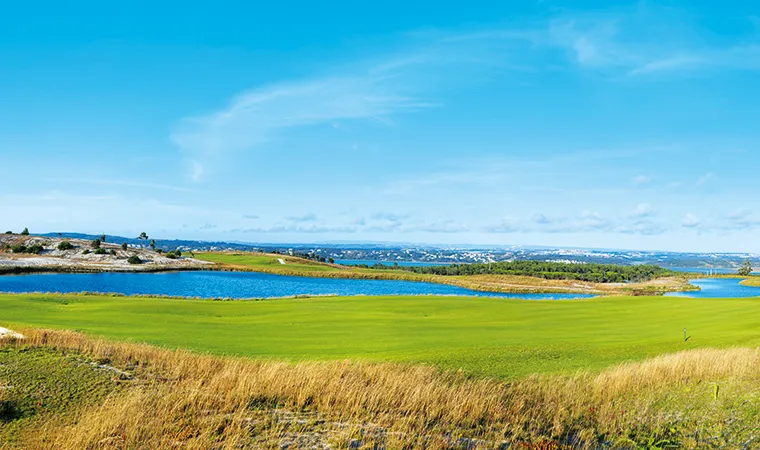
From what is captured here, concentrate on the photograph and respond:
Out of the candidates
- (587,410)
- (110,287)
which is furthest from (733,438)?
(110,287)

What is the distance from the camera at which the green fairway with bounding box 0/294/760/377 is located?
12461 mm

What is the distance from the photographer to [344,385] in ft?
25.8

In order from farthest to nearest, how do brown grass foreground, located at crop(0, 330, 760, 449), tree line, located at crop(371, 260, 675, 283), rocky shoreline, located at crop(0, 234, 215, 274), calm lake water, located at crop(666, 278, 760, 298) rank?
tree line, located at crop(371, 260, 675, 283), rocky shoreline, located at crop(0, 234, 215, 274), calm lake water, located at crop(666, 278, 760, 298), brown grass foreground, located at crop(0, 330, 760, 449)

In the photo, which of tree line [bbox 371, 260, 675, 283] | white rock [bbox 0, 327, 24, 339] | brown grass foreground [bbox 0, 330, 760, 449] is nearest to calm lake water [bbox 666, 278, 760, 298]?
tree line [bbox 371, 260, 675, 283]

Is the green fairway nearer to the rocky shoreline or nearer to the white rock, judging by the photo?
the white rock

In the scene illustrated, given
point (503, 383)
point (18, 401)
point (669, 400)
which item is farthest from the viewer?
point (503, 383)

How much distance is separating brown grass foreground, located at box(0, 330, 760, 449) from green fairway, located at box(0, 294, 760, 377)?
2.18m

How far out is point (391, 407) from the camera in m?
7.40

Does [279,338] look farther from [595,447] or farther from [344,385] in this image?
[595,447]

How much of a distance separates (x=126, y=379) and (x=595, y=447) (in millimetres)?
6994

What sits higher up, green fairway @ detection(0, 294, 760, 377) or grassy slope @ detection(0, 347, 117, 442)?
grassy slope @ detection(0, 347, 117, 442)

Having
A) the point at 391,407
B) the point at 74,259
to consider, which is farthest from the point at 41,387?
the point at 74,259

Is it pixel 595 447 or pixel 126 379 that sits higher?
pixel 126 379

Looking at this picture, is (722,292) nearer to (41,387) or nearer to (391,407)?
(391,407)
